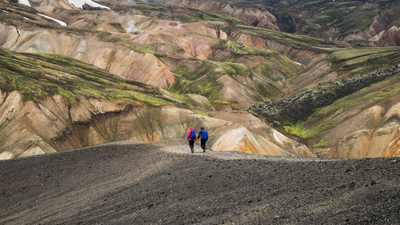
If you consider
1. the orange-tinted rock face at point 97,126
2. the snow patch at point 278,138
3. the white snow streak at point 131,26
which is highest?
the white snow streak at point 131,26

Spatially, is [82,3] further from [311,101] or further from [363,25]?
[363,25]

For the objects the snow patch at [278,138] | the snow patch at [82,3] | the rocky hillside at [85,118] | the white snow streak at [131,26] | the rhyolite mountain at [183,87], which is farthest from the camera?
the snow patch at [82,3]

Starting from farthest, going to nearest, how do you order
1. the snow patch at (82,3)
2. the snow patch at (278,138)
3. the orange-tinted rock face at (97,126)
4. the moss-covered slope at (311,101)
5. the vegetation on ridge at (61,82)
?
the snow patch at (82,3) < the moss-covered slope at (311,101) < the snow patch at (278,138) < the vegetation on ridge at (61,82) < the orange-tinted rock face at (97,126)

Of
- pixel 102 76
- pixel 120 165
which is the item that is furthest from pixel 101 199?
pixel 102 76

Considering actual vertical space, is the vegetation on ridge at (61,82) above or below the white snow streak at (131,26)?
below

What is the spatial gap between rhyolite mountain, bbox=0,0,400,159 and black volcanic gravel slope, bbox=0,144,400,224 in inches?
763

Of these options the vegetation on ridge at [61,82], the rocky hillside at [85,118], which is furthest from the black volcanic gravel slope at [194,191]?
the vegetation on ridge at [61,82]

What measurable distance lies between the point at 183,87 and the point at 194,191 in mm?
78804

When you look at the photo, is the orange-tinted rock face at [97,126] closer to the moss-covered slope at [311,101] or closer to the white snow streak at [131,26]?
the moss-covered slope at [311,101]

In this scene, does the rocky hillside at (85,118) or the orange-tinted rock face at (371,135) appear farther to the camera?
the orange-tinted rock face at (371,135)

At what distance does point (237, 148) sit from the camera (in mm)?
38250

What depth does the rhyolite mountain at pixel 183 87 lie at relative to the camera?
142 ft

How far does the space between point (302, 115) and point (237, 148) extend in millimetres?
36773

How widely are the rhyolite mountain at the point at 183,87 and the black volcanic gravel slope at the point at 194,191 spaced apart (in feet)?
63.6
